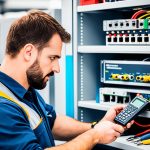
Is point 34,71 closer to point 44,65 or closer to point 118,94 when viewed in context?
point 44,65

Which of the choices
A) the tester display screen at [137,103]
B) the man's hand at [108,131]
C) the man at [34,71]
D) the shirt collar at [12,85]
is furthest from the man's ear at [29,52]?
the tester display screen at [137,103]

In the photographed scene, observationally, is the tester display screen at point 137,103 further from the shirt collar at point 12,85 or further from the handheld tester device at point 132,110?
the shirt collar at point 12,85

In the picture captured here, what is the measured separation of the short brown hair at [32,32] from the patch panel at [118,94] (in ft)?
1.44

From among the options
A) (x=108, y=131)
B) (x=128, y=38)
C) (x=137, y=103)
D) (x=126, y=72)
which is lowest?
(x=108, y=131)

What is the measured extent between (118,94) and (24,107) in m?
0.56

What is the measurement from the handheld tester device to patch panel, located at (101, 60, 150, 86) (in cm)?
11

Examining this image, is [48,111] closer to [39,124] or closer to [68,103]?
[68,103]

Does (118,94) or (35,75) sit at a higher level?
(35,75)

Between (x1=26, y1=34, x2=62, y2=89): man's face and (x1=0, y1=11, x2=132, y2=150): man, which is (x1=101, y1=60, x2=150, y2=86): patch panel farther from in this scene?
(x1=26, y1=34, x2=62, y2=89): man's face

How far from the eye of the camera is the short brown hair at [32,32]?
1.70 meters

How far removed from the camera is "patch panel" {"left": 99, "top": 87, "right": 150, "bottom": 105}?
6.35 ft

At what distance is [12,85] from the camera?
1.69 meters

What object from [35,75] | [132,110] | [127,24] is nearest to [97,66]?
[127,24]

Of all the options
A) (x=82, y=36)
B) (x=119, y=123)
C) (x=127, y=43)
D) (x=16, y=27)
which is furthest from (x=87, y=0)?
(x=119, y=123)
